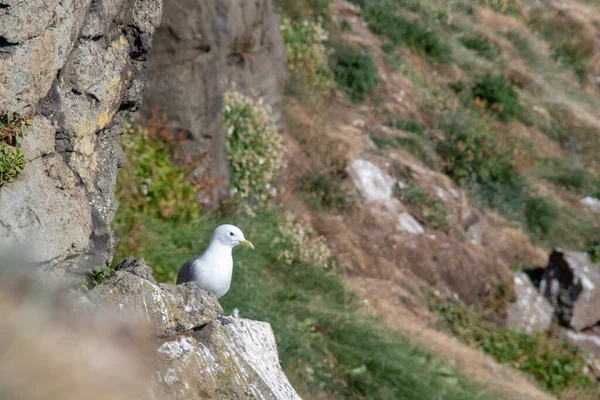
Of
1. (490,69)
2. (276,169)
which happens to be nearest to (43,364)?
(276,169)

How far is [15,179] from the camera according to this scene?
3.53 metres

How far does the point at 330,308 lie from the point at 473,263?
3822 mm

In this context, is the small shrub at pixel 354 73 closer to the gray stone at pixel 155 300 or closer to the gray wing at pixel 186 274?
the gray wing at pixel 186 274

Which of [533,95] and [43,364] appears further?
[533,95]

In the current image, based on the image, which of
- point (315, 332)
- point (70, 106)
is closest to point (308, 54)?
point (315, 332)

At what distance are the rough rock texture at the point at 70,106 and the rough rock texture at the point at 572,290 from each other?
329 inches

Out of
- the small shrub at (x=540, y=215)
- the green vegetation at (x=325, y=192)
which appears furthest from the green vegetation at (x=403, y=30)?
the green vegetation at (x=325, y=192)

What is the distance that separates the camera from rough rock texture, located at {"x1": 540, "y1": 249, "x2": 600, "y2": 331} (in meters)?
11.1

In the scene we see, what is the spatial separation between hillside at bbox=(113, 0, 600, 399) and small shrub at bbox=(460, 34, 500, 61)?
0.21 feet

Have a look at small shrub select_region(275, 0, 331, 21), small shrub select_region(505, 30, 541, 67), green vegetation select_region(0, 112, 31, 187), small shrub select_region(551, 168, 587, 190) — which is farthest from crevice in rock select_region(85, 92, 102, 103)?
small shrub select_region(505, 30, 541, 67)

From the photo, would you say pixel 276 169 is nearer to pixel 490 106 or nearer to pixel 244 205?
pixel 244 205

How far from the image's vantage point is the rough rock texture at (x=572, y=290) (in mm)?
11125


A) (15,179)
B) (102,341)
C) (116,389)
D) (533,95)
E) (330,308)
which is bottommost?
(533,95)

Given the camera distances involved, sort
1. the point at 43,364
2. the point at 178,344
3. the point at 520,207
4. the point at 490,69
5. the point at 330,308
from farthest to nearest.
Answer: the point at 490,69, the point at 520,207, the point at 330,308, the point at 178,344, the point at 43,364
